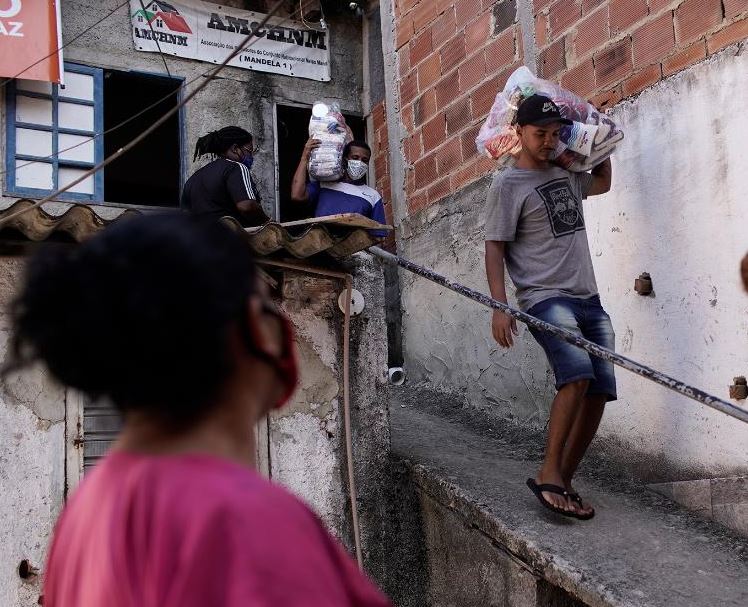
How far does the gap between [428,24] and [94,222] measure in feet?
9.57

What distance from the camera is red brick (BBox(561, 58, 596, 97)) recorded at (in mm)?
4398

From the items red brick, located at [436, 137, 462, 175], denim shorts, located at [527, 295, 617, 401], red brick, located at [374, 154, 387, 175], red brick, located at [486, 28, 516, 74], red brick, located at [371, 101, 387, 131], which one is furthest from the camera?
red brick, located at [371, 101, 387, 131]

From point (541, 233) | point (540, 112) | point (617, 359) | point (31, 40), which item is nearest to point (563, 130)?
point (540, 112)

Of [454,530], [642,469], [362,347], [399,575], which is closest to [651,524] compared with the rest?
[642,469]

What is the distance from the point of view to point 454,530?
3873mm

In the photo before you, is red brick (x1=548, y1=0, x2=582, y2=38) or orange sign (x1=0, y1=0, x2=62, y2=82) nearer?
red brick (x1=548, y1=0, x2=582, y2=38)

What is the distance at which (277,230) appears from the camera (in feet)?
12.0

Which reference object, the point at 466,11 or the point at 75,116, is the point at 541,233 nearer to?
the point at 466,11

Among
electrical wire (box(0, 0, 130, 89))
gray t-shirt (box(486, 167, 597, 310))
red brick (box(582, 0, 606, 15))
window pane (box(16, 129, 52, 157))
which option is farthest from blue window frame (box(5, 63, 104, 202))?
gray t-shirt (box(486, 167, 597, 310))

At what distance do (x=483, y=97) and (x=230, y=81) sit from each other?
350 centimetres

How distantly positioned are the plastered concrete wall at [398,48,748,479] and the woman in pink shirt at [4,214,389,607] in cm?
289

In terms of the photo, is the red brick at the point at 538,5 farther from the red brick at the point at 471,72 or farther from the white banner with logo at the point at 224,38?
the white banner with logo at the point at 224,38

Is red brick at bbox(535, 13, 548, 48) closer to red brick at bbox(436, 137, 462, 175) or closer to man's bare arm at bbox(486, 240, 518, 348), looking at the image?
red brick at bbox(436, 137, 462, 175)

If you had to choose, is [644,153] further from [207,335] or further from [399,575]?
[207,335]
